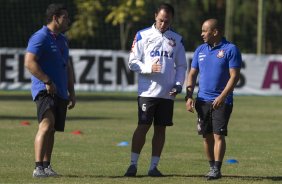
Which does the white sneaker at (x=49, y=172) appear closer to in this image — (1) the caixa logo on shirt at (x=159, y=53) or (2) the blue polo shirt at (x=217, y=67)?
(1) the caixa logo on shirt at (x=159, y=53)

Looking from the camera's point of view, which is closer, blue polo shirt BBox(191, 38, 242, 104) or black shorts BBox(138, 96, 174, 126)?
blue polo shirt BBox(191, 38, 242, 104)

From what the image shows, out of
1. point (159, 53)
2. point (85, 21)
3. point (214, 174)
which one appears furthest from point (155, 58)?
point (85, 21)

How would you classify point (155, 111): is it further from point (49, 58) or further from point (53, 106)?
point (49, 58)

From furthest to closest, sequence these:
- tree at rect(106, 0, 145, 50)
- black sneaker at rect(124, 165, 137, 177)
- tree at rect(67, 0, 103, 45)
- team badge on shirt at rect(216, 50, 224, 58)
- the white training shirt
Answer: tree at rect(67, 0, 103, 45), tree at rect(106, 0, 145, 50), the white training shirt, black sneaker at rect(124, 165, 137, 177), team badge on shirt at rect(216, 50, 224, 58)

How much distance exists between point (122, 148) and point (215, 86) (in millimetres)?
4291

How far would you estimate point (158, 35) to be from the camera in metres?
12.0

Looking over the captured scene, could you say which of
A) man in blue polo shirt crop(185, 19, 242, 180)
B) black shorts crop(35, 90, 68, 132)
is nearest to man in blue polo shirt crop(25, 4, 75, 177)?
black shorts crop(35, 90, 68, 132)

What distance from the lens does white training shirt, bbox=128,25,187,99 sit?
39.4 ft

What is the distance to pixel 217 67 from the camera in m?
11.7

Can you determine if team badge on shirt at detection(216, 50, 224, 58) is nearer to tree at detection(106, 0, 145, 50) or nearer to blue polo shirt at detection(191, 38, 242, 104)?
blue polo shirt at detection(191, 38, 242, 104)

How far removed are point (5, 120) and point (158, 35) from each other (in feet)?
32.6

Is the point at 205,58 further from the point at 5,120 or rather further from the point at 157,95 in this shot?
the point at 5,120

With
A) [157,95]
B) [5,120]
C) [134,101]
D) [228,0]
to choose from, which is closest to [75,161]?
[157,95]

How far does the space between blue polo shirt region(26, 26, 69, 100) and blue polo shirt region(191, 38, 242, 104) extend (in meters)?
1.68
